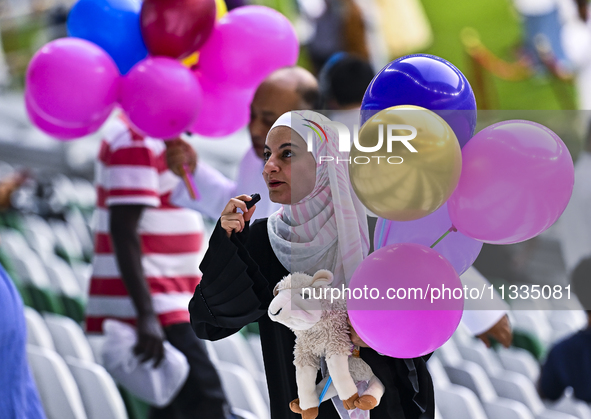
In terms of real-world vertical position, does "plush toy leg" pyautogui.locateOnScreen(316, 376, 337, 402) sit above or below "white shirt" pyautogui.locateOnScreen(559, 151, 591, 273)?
above

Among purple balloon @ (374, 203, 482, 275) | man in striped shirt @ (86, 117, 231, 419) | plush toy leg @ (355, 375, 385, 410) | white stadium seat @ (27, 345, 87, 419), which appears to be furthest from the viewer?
man in striped shirt @ (86, 117, 231, 419)

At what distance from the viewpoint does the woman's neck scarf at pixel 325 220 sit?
1181 millimetres

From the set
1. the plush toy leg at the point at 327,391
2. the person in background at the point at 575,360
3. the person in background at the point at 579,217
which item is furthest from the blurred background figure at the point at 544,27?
the plush toy leg at the point at 327,391

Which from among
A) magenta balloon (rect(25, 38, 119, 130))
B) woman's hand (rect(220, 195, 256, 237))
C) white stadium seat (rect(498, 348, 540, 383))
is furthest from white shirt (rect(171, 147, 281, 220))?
white stadium seat (rect(498, 348, 540, 383))

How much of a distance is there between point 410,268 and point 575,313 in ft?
7.13

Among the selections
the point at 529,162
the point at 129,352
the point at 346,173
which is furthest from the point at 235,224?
the point at 129,352

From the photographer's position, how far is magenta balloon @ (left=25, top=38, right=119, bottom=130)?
180 centimetres

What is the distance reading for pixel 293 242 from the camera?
120 cm

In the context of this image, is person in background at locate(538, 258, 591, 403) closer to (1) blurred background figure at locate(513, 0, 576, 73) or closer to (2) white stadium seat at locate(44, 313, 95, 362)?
(2) white stadium seat at locate(44, 313, 95, 362)

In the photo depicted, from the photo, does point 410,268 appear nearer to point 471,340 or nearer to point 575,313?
point 471,340

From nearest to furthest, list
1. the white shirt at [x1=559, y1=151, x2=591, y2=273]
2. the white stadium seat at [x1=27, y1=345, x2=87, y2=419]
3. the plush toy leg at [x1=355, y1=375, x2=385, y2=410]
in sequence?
the plush toy leg at [x1=355, y1=375, x2=385, y2=410], the white stadium seat at [x1=27, y1=345, x2=87, y2=419], the white shirt at [x1=559, y1=151, x2=591, y2=273]

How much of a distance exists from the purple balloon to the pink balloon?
0.94m

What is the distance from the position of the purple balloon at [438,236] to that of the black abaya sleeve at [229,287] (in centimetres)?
27

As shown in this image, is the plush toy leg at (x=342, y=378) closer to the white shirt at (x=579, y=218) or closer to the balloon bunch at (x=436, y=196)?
the balloon bunch at (x=436, y=196)
